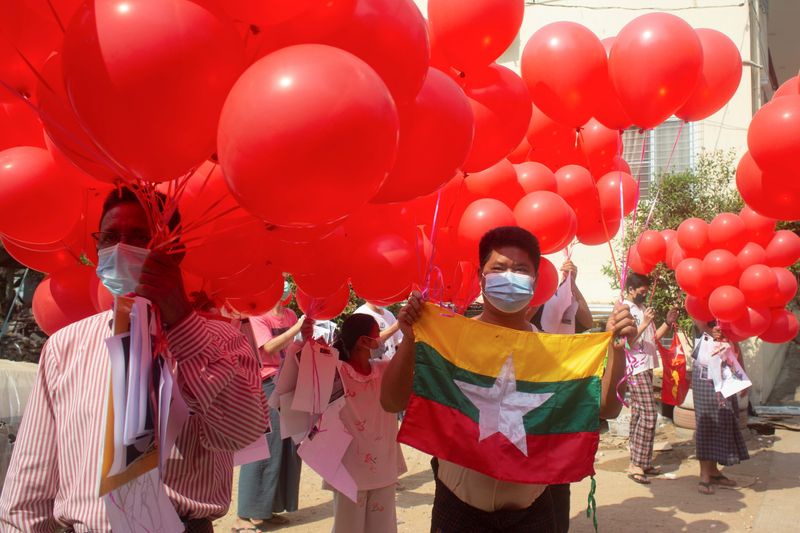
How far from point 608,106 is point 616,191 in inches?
31.5

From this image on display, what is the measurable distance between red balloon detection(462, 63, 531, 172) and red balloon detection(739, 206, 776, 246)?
11.3 ft

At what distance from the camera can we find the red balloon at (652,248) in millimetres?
→ 7031

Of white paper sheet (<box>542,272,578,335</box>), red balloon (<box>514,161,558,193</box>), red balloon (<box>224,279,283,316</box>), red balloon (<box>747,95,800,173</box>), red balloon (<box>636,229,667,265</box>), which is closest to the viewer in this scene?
red balloon (<box>747,95,800,173</box>)

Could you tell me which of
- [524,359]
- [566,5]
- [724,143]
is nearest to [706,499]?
[524,359]

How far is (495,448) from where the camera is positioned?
107 inches

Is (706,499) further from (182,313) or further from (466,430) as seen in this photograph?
(182,313)

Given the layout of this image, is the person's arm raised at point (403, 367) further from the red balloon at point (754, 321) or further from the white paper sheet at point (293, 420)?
the red balloon at point (754, 321)

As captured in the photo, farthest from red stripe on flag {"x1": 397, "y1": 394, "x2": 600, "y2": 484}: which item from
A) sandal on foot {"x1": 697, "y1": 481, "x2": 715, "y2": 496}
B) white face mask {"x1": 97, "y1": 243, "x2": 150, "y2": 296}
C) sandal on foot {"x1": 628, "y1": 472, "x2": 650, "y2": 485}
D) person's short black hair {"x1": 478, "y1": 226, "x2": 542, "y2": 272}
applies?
sandal on foot {"x1": 628, "y1": 472, "x2": 650, "y2": 485}

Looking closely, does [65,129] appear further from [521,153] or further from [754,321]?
[754,321]

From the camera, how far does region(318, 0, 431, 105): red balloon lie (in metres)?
1.80

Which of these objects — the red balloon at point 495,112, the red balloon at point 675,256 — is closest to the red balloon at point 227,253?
the red balloon at point 495,112

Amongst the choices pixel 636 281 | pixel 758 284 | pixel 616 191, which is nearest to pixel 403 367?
pixel 616 191

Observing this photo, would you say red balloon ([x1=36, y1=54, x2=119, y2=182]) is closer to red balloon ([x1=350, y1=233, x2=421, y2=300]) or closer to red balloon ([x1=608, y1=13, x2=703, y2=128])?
red balloon ([x1=350, y1=233, x2=421, y2=300])

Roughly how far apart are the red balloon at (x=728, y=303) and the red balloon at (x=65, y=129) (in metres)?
5.37
